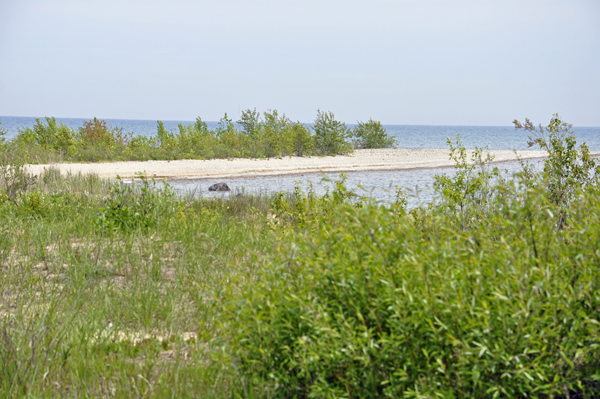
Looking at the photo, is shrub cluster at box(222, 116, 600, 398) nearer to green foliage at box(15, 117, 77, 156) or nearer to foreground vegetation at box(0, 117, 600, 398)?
foreground vegetation at box(0, 117, 600, 398)

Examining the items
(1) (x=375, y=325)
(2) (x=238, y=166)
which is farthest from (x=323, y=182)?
(1) (x=375, y=325)

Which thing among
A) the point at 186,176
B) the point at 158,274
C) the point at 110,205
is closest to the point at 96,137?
the point at 186,176

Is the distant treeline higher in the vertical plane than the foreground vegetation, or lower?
higher

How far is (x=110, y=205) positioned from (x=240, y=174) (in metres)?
16.9

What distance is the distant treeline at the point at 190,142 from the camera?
28.1 metres

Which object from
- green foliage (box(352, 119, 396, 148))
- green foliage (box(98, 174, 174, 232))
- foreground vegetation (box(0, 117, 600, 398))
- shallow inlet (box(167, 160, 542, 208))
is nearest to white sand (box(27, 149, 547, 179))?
shallow inlet (box(167, 160, 542, 208))

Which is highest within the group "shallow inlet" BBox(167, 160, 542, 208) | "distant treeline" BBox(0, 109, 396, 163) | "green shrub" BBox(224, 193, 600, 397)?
"distant treeline" BBox(0, 109, 396, 163)

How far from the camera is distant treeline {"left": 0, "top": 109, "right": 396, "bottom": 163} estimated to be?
92.3ft

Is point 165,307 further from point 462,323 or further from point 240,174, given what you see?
point 240,174

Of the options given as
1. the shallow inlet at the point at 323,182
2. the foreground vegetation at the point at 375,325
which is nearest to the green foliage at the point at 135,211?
the foreground vegetation at the point at 375,325

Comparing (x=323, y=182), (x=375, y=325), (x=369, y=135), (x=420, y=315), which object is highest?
(x=369, y=135)

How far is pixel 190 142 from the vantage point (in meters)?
30.9

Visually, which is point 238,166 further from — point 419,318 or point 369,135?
point 419,318

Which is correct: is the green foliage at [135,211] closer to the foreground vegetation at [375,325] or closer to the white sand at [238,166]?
the foreground vegetation at [375,325]
